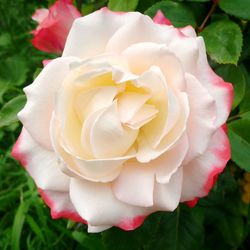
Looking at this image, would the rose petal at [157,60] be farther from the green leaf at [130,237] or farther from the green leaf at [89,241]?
the green leaf at [89,241]

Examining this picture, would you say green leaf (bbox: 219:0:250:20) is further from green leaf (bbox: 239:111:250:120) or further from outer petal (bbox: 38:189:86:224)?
outer petal (bbox: 38:189:86:224)

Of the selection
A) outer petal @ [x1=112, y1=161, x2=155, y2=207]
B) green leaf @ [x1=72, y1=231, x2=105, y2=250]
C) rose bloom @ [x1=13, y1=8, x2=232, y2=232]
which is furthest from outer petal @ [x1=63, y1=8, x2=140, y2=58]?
green leaf @ [x1=72, y1=231, x2=105, y2=250]

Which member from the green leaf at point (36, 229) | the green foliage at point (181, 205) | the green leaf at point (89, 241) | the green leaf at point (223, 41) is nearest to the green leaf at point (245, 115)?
the green foliage at point (181, 205)

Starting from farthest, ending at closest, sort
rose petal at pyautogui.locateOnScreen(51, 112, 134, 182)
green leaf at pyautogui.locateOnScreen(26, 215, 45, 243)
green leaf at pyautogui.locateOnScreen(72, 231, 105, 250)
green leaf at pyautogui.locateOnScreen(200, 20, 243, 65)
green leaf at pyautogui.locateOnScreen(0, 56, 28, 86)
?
green leaf at pyautogui.locateOnScreen(26, 215, 45, 243) → green leaf at pyautogui.locateOnScreen(0, 56, 28, 86) → green leaf at pyautogui.locateOnScreen(72, 231, 105, 250) → green leaf at pyautogui.locateOnScreen(200, 20, 243, 65) → rose petal at pyautogui.locateOnScreen(51, 112, 134, 182)

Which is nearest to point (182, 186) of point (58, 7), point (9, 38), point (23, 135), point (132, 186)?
point (132, 186)

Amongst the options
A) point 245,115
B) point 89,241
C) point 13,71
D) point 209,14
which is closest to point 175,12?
point 209,14
